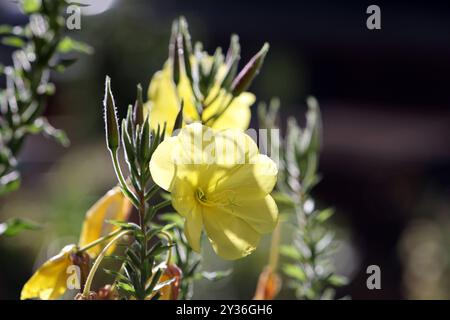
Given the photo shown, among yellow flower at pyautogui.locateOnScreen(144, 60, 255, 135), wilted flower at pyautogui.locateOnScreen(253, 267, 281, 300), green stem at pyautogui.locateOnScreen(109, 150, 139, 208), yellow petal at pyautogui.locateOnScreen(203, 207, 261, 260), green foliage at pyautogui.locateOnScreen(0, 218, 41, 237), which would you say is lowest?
wilted flower at pyautogui.locateOnScreen(253, 267, 281, 300)

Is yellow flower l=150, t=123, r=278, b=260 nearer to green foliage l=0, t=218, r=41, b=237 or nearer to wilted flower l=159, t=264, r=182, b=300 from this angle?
wilted flower l=159, t=264, r=182, b=300

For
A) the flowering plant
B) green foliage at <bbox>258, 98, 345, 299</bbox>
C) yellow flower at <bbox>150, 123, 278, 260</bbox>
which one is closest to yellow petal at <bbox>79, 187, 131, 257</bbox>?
the flowering plant

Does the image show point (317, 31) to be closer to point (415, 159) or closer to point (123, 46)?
point (415, 159)

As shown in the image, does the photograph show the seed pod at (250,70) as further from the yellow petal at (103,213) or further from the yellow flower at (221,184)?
the yellow petal at (103,213)

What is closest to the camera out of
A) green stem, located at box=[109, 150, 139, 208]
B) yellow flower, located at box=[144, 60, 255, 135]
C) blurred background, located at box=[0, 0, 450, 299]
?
green stem, located at box=[109, 150, 139, 208]

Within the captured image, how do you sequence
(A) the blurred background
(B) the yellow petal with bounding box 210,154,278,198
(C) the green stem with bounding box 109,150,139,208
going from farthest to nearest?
(A) the blurred background
(B) the yellow petal with bounding box 210,154,278,198
(C) the green stem with bounding box 109,150,139,208

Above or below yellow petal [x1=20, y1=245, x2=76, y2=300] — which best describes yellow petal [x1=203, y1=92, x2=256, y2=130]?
above
